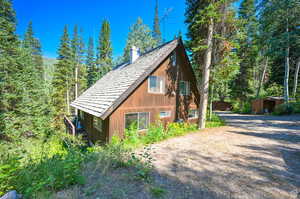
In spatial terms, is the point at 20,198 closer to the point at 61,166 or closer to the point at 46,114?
the point at 61,166

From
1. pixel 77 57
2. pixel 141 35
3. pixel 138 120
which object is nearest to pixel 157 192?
pixel 138 120

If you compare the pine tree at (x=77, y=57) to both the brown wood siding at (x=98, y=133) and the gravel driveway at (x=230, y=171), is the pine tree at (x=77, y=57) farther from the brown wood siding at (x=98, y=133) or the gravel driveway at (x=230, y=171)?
the gravel driveway at (x=230, y=171)

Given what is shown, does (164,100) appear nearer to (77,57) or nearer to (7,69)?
(7,69)

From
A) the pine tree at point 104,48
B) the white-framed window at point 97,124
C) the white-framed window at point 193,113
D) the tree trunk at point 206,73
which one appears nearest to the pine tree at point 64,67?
the pine tree at point 104,48

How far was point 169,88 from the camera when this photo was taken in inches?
375

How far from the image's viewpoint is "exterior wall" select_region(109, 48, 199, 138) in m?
7.16

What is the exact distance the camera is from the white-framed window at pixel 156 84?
8.49 metres

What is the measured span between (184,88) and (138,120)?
5.05 meters

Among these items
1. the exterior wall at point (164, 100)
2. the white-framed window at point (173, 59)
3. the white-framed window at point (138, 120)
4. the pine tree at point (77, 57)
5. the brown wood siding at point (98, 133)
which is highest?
the pine tree at point (77, 57)

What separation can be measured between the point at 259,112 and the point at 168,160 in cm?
2132

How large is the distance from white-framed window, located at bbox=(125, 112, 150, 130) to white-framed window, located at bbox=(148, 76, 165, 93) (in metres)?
1.71

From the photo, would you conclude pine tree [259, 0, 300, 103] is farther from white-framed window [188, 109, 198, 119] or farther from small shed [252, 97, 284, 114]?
white-framed window [188, 109, 198, 119]

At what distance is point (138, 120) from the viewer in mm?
7879

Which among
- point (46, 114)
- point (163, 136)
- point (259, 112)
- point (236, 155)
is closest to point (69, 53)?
point (46, 114)
